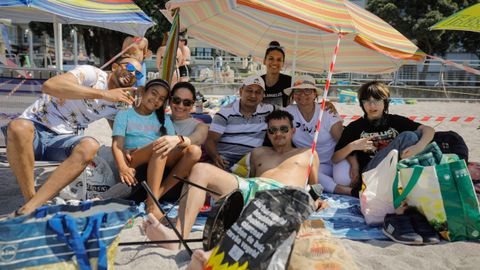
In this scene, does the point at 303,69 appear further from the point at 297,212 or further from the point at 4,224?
the point at 4,224

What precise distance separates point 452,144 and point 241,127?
80.1 inches

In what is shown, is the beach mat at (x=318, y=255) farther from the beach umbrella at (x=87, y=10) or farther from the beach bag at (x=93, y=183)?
the beach umbrella at (x=87, y=10)

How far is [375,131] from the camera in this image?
4.49 meters

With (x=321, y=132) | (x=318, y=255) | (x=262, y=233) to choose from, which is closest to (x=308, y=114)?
(x=321, y=132)

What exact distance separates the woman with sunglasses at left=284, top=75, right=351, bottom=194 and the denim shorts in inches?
87.9

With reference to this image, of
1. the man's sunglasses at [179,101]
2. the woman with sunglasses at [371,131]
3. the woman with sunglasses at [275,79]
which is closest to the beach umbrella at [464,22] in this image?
the woman with sunglasses at [371,131]

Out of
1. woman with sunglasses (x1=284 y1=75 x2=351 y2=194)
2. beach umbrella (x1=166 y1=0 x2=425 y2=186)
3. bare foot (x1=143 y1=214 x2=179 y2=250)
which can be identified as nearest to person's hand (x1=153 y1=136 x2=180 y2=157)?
bare foot (x1=143 y1=214 x2=179 y2=250)

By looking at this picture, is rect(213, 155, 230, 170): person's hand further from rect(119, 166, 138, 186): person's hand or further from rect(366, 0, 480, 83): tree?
rect(366, 0, 480, 83): tree

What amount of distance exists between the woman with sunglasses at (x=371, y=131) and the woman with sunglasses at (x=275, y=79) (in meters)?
0.98

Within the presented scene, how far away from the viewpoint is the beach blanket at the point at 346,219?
352cm

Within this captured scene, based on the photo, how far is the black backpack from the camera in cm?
411

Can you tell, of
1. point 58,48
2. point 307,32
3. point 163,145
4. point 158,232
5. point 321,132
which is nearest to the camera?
point 158,232

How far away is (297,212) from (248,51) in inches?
171

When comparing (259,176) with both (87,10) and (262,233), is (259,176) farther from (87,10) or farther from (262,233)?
(87,10)
